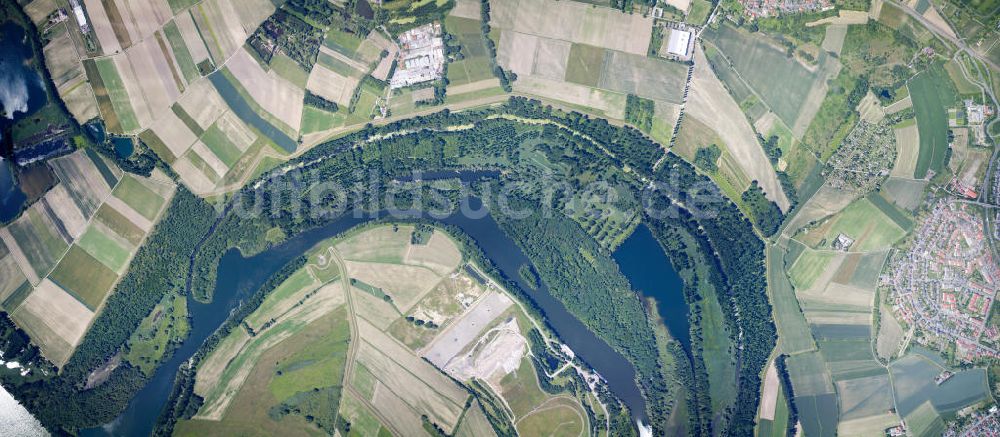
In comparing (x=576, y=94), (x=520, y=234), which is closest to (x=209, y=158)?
(x=520, y=234)

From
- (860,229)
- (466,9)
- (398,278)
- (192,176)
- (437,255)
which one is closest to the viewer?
(398,278)

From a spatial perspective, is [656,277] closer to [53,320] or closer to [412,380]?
[412,380]

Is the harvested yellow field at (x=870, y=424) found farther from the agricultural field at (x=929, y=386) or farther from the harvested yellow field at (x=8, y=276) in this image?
the harvested yellow field at (x=8, y=276)

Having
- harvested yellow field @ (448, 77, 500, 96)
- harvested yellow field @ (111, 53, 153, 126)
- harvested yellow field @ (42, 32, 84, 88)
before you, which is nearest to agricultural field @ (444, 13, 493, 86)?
harvested yellow field @ (448, 77, 500, 96)

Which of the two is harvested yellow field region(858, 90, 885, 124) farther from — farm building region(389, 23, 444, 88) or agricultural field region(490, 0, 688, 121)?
farm building region(389, 23, 444, 88)

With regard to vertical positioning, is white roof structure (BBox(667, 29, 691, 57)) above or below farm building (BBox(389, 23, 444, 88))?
above

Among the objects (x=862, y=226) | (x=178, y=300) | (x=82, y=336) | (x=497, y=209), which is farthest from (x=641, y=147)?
(x=82, y=336)

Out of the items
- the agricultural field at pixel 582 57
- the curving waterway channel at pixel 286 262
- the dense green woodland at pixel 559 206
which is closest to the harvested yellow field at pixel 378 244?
the curving waterway channel at pixel 286 262
